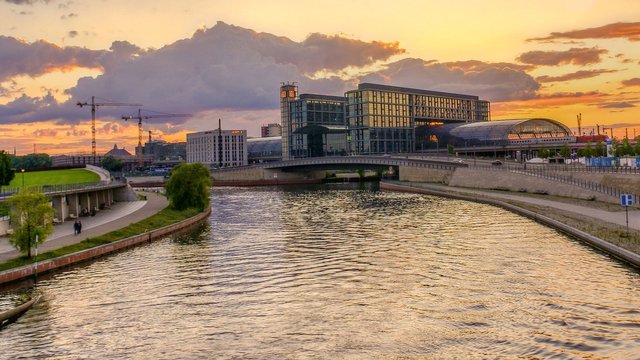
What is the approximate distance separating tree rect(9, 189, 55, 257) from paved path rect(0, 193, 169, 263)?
1.69 meters

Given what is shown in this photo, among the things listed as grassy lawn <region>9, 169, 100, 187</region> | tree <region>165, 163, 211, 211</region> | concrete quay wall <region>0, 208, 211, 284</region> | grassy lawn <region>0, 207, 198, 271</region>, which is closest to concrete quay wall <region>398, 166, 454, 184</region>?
tree <region>165, 163, 211, 211</region>

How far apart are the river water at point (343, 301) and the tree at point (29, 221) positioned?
3851 mm

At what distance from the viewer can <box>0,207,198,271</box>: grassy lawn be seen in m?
44.3

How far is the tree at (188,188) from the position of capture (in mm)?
85250

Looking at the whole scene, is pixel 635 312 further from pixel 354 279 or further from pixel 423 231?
pixel 423 231

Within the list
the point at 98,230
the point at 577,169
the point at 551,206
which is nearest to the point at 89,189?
the point at 98,230

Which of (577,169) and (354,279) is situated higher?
(577,169)

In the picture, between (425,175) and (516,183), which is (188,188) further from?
(425,175)

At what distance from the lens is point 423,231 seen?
6353 cm

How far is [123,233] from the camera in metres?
60.1

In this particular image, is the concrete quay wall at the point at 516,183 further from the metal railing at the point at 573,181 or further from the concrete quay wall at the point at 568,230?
the concrete quay wall at the point at 568,230

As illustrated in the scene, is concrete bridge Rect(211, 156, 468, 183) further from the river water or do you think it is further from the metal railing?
the river water

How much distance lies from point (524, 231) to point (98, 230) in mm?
47240

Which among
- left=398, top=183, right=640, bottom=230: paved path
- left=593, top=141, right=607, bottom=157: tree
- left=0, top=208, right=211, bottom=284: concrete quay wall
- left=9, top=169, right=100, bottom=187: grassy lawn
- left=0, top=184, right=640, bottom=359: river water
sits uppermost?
left=593, top=141, right=607, bottom=157: tree
